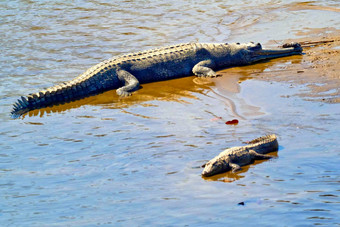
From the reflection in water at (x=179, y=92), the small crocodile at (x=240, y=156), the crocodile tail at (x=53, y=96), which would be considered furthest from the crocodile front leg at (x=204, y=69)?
the small crocodile at (x=240, y=156)

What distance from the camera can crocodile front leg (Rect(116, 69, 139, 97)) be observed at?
927 cm

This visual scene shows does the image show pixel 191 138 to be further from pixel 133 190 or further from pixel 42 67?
pixel 42 67

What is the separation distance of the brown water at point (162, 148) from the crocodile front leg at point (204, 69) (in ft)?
1.02

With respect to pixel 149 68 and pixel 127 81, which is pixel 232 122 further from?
pixel 149 68

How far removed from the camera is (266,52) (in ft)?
34.4

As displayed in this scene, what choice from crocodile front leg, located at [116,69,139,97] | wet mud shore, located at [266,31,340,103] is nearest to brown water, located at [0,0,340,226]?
wet mud shore, located at [266,31,340,103]

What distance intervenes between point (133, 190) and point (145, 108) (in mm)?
3146

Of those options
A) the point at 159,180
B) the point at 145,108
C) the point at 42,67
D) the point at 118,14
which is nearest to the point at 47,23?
the point at 118,14

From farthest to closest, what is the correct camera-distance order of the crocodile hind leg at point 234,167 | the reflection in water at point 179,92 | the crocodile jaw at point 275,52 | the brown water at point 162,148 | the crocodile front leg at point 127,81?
the crocodile jaw at point 275,52
the crocodile front leg at point 127,81
the reflection in water at point 179,92
the crocodile hind leg at point 234,167
the brown water at point 162,148

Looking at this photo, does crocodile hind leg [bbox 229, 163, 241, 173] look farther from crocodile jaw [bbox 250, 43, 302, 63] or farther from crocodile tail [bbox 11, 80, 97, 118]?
crocodile jaw [bbox 250, 43, 302, 63]

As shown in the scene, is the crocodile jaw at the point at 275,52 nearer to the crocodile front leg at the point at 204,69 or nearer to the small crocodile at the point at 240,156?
the crocodile front leg at the point at 204,69

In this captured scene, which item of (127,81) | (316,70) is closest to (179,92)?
(127,81)

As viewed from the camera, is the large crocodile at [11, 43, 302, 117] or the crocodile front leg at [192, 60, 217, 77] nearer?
the large crocodile at [11, 43, 302, 117]

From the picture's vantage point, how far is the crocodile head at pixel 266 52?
10367mm
